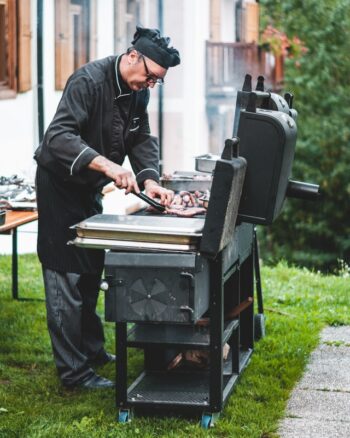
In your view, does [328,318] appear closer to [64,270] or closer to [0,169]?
[64,270]

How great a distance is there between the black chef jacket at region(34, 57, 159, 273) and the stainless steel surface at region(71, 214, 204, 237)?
0.51m

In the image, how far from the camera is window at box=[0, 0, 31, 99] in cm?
1214

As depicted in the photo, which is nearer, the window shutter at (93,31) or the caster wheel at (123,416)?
the caster wheel at (123,416)

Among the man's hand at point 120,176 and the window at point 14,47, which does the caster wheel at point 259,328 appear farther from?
the window at point 14,47

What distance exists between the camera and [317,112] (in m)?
26.2

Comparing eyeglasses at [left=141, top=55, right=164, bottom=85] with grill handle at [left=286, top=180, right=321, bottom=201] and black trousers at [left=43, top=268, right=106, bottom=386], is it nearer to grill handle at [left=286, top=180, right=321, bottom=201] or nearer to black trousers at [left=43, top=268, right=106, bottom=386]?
grill handle at [left=286, top=180, right=321, bottom=201]

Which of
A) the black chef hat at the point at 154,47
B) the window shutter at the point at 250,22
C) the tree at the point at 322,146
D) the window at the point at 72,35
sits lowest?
the tree at the point at 322,146

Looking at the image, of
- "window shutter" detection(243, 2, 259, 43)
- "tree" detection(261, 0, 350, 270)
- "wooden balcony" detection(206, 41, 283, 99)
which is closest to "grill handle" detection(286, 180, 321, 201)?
"wooden balcony" detection(206, 41, 283, 99)

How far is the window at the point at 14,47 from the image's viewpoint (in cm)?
1214

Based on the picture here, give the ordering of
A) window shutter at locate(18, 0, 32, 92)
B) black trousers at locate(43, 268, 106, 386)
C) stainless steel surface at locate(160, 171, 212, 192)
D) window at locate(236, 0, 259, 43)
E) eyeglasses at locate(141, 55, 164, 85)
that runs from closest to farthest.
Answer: eyeglasses at locate(141, 55, 164, 85) → black trousers at locate(43, 268, 106, 386) → stainless steel surface at locate(160, 171, 212, 192) → window shutter at locate(18, 0, 32, 92) → window at locate(236, 0, 259, 43)

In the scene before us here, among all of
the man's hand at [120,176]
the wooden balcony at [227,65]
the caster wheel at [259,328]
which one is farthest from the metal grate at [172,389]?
the wooden balcony at [227,65]

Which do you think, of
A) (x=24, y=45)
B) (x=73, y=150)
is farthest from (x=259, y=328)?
(x=24, y=45)

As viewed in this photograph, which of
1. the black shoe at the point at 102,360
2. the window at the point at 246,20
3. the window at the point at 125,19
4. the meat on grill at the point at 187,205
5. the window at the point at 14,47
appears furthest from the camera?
the window at the point at 246,20

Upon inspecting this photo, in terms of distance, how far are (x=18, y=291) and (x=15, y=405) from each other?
3.11 m
